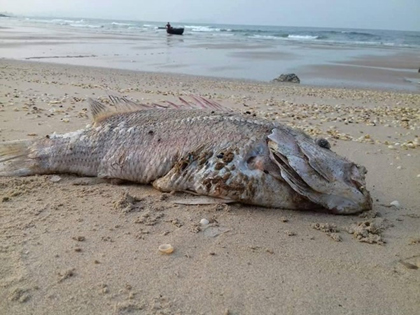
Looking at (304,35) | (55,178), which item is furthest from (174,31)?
(55,178)

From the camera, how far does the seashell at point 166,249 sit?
9.61 feet

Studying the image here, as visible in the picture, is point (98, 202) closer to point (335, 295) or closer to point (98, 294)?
point (98, 294)

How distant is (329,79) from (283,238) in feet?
48.1

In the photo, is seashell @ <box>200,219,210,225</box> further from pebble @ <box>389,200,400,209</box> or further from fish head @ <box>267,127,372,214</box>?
pebble @ <box>389,200,400,209</box>

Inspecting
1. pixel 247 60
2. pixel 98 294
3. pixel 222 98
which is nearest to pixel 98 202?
pixel 98 294

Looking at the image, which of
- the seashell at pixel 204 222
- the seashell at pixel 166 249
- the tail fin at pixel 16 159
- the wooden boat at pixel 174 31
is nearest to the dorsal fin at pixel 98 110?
the tail fin at pixel 16 159

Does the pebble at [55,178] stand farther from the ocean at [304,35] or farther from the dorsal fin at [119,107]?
the ocean at [304,35]

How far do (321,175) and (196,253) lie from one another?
127cm

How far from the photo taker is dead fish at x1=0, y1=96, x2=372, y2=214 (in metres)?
3.54

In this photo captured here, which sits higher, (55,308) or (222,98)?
(55,308)

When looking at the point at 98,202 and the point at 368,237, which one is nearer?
the point at 368,237

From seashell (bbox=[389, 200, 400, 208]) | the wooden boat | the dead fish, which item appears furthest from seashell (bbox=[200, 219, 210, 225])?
the wooden boat

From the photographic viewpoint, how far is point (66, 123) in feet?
21.5

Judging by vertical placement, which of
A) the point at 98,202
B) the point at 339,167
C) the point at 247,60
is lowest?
the point at 247,60
